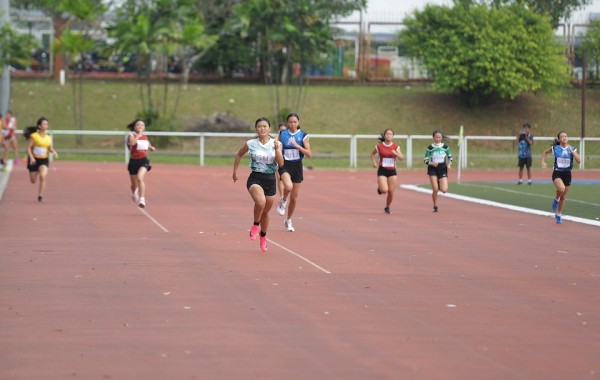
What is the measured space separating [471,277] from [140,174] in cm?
1059

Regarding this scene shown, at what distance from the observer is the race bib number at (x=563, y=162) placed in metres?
22.6

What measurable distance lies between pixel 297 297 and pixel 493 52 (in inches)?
1807

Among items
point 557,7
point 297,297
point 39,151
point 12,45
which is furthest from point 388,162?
point 557,7

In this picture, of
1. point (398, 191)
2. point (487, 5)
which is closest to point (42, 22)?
point (487, 5)

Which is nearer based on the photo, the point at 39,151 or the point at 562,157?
the point at 562,157

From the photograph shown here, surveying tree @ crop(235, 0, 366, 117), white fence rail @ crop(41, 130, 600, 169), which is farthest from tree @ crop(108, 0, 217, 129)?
tree @ crop(235, 0, 366, 117)

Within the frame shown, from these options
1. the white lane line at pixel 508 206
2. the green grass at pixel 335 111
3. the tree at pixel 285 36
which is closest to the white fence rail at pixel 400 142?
the green grass at pixel 335 111

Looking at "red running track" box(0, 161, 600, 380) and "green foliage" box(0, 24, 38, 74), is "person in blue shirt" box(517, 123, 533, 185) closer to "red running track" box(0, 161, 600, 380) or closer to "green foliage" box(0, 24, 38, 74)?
"red running track" box(0, 161, 600, 380)

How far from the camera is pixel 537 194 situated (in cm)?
3062

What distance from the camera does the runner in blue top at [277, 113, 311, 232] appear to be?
1944 cm

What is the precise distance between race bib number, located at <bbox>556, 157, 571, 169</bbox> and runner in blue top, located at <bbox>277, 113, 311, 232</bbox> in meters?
5.32

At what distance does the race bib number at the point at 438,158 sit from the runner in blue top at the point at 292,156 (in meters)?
5.98

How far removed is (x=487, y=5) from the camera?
61688 mm

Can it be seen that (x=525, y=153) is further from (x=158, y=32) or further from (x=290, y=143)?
(x=158, y=32)
